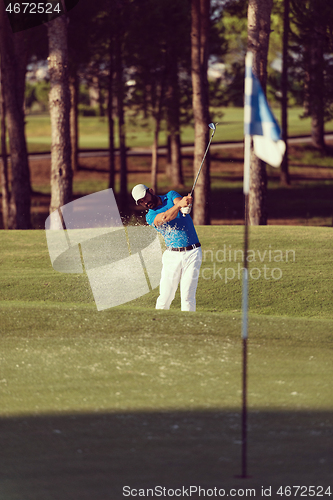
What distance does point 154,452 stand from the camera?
429 centimetres

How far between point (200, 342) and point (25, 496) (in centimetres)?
360

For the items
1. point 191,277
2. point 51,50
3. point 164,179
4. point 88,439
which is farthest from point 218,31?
point 88,439

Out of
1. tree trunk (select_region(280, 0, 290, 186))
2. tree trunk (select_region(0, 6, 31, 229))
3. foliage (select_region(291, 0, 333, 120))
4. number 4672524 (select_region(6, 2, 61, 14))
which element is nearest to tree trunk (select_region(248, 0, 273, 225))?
foliage (select_region(291, 0, 333, 120))

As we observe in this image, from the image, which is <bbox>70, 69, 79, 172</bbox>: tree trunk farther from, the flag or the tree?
the flag

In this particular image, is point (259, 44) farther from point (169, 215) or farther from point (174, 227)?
point (169, 215)

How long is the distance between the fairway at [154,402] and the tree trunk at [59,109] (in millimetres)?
9193

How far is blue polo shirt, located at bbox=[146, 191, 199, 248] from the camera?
8625mm

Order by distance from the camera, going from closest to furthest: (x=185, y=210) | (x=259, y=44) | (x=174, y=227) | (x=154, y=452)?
(x=154, y=452) → (x=185, y=210) → (x=174, y=227) → (x=259, y=44)

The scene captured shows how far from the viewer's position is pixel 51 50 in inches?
679

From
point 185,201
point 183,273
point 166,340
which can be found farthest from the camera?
point 183,273

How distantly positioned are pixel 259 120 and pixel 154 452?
232 centimetres

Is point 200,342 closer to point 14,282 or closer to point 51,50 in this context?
point 14,282

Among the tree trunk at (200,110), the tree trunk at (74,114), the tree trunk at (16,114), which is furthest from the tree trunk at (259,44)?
the tree trunk at (74,114)

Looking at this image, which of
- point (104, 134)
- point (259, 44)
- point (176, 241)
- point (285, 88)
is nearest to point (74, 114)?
point (285, 88)
